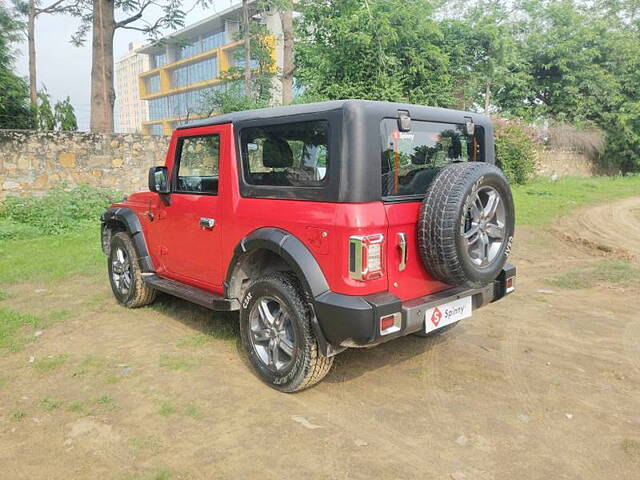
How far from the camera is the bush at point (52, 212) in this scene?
9664 millimetres

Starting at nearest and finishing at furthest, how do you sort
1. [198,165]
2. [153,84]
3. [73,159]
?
[198,165] < [73,159] < [153,84]

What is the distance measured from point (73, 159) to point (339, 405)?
9.71 meters

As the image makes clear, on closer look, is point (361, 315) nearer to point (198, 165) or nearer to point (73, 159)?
point (198, 165)

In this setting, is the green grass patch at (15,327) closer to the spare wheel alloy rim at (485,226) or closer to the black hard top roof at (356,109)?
the black hard top roof at (356,109)

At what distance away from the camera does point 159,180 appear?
454 cm

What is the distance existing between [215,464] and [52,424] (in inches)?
45.4

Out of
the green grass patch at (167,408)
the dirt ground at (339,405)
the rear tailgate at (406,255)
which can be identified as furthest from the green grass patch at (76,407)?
the rear tailgate at (406,255)

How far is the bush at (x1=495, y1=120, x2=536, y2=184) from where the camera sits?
1894 centimetres

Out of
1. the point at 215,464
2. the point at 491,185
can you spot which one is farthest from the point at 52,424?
the point at 491,185

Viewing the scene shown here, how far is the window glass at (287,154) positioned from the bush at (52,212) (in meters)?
7.42

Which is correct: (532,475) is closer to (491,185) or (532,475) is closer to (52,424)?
(491,185)

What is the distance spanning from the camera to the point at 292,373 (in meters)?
3.37

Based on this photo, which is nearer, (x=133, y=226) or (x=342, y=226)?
(x=342, y=226)

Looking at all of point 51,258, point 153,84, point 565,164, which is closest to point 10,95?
point 51,258
